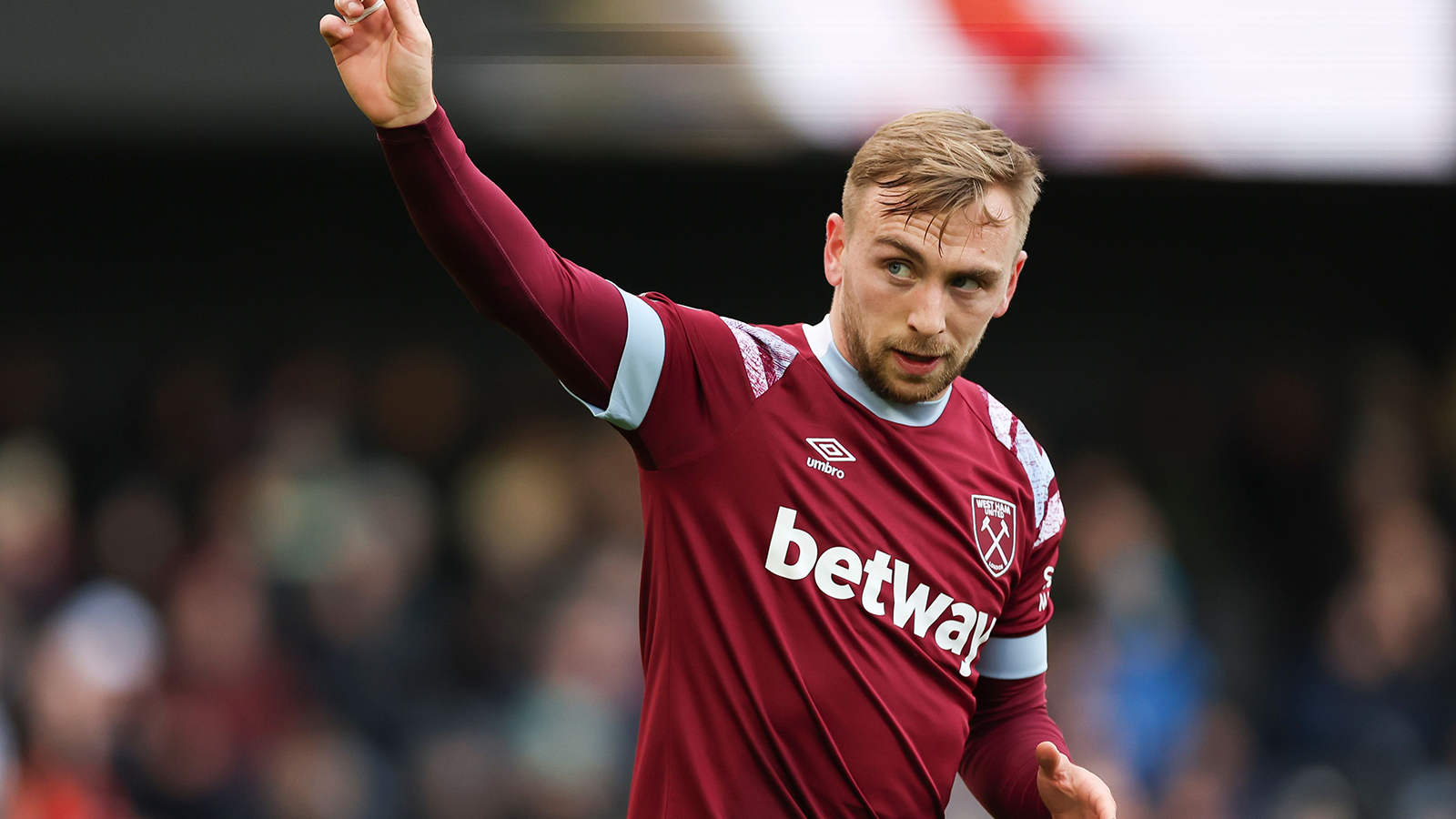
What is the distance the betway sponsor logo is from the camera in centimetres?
221

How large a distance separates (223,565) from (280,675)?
60 centimetres

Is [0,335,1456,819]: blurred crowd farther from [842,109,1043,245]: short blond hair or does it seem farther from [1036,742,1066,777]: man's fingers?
[842,109,1043,245]: short blond hair

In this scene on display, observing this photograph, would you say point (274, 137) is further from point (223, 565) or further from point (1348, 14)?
point (1348, 14)

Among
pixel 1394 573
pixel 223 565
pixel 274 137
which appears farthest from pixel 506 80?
pixel 1394 573

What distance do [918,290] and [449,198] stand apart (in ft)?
2.57

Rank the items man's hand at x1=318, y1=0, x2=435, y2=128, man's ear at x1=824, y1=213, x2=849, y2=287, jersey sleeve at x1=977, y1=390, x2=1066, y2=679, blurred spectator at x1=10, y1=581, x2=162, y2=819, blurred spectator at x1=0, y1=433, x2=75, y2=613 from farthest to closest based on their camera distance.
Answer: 1. blurred spectator at x1=0, y1=433, x2=75, y2=613
2. blurred spectator at x1=10, y1=581, x2=162, y2=819
3. jersey sleeve at x1=977, y1=390, x2=1066, y2=679
4. man's ear at x1=824, y1=213, x2=849, y2=287
5. man's hand at x1=318, y1=0, x2=435, y2=128

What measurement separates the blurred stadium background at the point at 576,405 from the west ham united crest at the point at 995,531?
11.2 ft

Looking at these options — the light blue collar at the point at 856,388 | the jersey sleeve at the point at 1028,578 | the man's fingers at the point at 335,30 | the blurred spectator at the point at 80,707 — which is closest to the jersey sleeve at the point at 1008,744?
the jersey sleeve at the point at 1028,578

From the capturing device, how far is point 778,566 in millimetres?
2203

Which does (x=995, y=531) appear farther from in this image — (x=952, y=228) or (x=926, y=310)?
(x=952, y=228)

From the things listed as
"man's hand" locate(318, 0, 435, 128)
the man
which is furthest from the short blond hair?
"man's hand" locate(318, 0, 435, 128)

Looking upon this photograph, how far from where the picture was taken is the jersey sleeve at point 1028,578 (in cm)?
253

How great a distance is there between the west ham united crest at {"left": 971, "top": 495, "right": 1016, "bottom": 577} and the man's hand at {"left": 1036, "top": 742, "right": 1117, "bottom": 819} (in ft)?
1.08

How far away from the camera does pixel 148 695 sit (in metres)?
5.83
